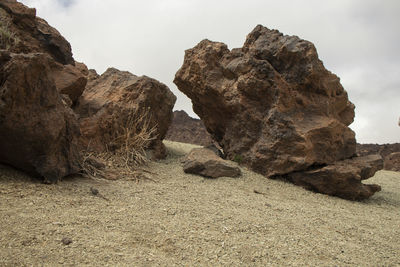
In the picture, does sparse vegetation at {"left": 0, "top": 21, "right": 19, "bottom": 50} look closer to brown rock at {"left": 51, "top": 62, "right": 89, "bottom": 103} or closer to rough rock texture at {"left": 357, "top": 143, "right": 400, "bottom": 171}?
brown rock at {"left": 51, "top": 62, "right": 89, "bottom": 103}

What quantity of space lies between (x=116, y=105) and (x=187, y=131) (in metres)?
11.7

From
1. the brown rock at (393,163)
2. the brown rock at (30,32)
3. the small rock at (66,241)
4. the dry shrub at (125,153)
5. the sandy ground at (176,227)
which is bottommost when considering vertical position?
the small rock at (66,241)

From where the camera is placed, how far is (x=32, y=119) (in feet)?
10.6

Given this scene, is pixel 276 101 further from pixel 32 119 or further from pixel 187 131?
pixel 187 131

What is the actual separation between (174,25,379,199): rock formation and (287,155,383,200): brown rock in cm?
4

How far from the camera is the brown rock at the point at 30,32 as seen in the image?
193 inches

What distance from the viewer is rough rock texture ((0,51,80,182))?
3.07 meters

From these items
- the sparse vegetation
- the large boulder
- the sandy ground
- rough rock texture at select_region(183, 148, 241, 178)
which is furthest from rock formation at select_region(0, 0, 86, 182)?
rough rock texture at select_region(183, 148, 241, 178)

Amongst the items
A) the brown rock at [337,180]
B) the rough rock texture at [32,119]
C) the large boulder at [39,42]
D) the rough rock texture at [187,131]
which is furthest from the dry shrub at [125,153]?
the rough rock texture at [187,131]

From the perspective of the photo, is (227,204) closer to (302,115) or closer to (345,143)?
(302,115)

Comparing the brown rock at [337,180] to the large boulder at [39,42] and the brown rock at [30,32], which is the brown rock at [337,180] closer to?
the large boulder at [39,42]

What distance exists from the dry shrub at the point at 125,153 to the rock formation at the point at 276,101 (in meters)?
1.27

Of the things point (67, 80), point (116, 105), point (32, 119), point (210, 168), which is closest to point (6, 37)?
point (67, 80)

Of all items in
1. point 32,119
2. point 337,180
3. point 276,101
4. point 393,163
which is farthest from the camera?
point 393,163
